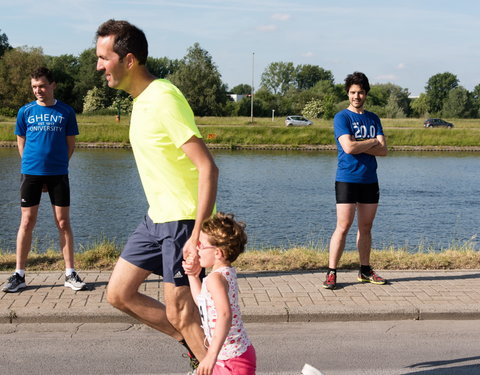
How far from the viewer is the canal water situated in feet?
52.2

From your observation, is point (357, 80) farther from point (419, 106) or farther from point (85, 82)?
point (419, 106)

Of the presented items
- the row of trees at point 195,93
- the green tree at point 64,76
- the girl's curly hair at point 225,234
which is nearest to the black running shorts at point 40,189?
the girl's curly hair at point 225,234

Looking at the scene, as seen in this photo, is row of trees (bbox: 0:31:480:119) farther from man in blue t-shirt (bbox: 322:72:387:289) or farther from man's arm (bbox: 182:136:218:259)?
man's arm (bbox: 182:136:218:259)

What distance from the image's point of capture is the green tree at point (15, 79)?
3108 inches

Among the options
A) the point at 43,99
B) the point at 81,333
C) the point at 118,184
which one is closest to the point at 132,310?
the point at 81,333

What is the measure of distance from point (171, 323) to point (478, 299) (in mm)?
3509

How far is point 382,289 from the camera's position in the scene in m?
6.55

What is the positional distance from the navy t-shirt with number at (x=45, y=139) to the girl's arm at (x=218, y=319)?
3562 mm

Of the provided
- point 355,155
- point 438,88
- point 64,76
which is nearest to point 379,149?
point 355,155

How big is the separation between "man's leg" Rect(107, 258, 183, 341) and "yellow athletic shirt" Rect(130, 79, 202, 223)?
15.4 inches

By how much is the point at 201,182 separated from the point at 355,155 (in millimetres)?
3399

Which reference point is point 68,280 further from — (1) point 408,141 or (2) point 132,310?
(1) point 408,141

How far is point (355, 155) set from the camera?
6637 mm

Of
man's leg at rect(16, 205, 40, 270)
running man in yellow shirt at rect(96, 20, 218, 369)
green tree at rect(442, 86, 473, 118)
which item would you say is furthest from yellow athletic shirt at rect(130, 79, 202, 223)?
green tree at rect(442, 86, 473, 118)
